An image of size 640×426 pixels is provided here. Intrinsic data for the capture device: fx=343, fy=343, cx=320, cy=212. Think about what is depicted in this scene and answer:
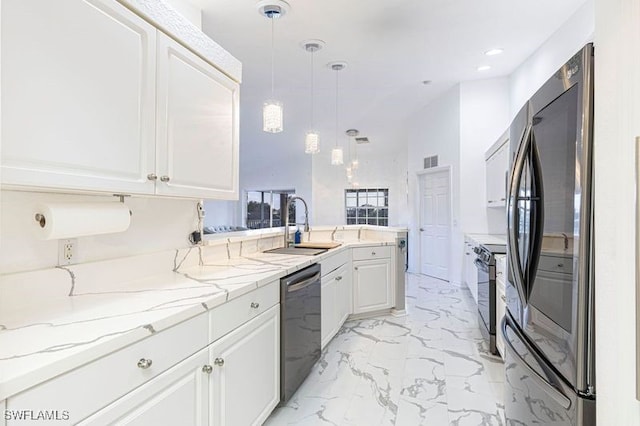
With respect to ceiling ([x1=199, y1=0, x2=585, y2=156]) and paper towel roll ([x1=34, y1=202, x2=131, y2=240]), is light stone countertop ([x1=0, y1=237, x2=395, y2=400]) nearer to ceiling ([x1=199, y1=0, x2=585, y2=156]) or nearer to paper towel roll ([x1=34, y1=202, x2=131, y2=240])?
paper towel roll ([x1=34, y1=202, x2=131, y2=240])

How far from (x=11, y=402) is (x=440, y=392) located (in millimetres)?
2295

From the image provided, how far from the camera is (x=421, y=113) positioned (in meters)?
6.44

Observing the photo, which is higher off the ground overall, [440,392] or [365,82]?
[365,82]

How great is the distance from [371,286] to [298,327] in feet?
5.66

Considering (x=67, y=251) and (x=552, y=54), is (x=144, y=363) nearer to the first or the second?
(x=67, y=251)

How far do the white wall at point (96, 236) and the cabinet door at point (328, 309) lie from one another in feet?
3.79

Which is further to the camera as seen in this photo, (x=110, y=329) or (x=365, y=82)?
(x=365, y=82)

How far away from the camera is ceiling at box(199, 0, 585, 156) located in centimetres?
309

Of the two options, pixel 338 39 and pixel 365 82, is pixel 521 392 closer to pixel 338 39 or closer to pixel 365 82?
pixel 338 39

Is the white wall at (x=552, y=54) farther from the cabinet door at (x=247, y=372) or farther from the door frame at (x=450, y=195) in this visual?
the cabinet door at (x=247, y=372)

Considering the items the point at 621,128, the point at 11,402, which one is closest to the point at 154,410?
the point at 11,402

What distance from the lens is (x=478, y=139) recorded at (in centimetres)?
527

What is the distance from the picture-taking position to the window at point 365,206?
389 inches

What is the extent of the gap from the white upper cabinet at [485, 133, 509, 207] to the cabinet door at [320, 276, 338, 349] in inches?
88.8
